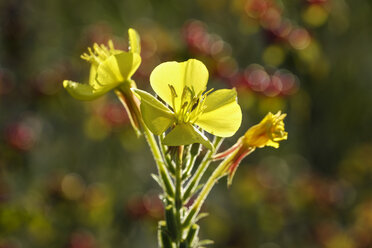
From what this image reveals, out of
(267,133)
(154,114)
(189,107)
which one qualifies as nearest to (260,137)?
(267,133)

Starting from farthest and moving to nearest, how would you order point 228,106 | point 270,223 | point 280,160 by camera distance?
1. point 280,160
2. point 270,223
3. point 228,106

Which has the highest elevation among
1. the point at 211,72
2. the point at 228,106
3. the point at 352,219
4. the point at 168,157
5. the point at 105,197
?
the point at 211,72

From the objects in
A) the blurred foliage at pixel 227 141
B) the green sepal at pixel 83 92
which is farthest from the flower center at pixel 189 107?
the blurred foliage at pixel 227 141

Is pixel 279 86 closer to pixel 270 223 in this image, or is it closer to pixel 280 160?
pixel 270 223

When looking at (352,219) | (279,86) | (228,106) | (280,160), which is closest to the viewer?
(228,106)

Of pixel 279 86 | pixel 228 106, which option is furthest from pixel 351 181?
pixel 228 106

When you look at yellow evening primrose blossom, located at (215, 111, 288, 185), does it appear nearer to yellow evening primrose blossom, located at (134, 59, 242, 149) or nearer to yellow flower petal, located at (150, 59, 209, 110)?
yellow evening primrose blossom, located at (134, 59, 242, 149)

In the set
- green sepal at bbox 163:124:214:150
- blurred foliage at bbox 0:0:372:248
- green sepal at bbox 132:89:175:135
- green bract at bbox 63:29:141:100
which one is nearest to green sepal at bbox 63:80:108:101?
green bract at bbox 63:29:141:100
